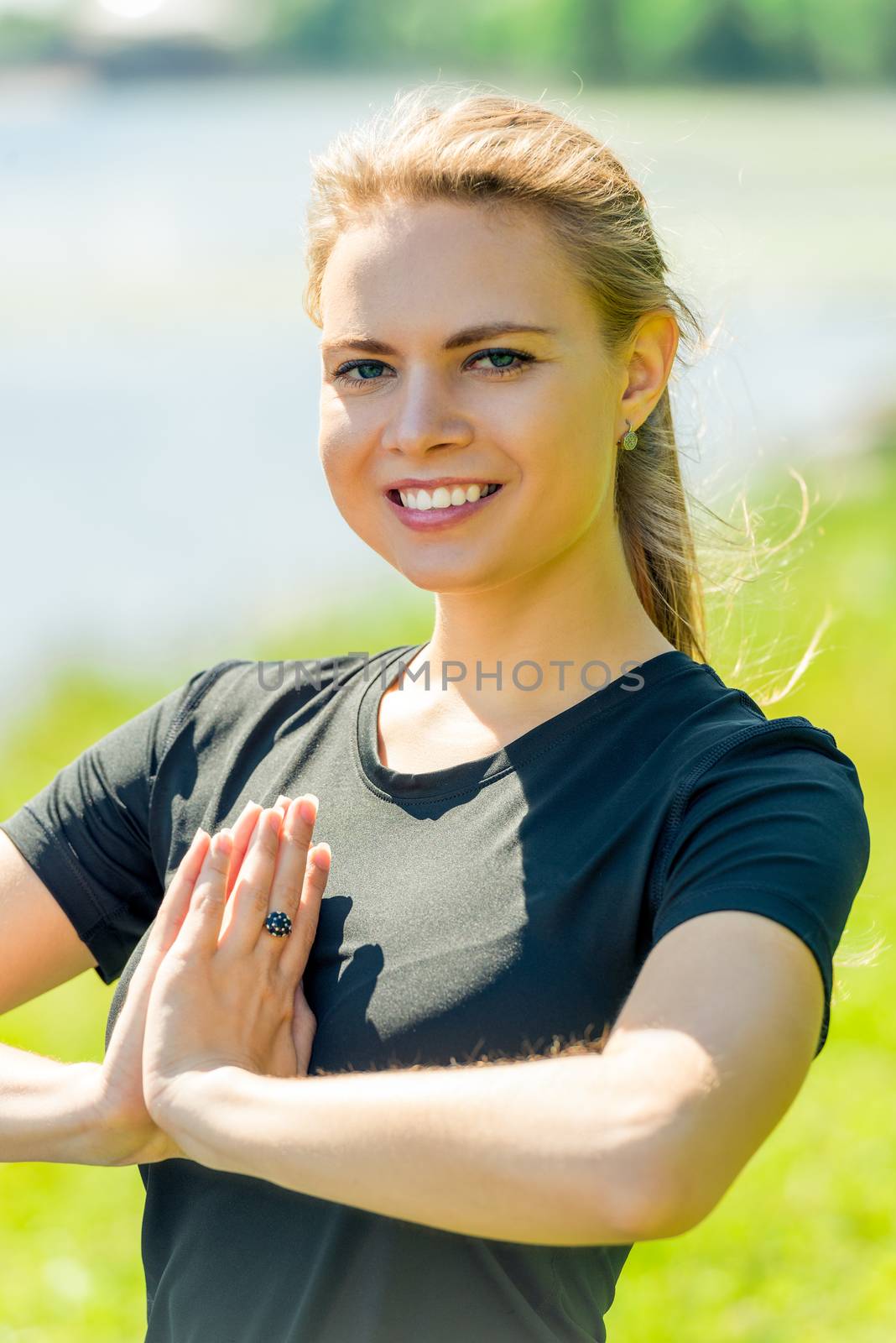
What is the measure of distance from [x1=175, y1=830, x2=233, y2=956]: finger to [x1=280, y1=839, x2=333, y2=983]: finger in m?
0.08

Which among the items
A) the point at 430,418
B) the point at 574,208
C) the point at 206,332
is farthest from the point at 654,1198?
the point at 206,332

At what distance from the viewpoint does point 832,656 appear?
5781mm

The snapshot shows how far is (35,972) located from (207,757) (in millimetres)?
336

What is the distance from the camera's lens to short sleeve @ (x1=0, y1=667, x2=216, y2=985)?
1.84 metres

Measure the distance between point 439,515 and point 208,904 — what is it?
501 millimetres

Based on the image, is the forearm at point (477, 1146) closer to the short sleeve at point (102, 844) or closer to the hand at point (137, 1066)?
the hand at point (137, 1066)

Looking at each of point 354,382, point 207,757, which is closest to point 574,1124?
point 207,757

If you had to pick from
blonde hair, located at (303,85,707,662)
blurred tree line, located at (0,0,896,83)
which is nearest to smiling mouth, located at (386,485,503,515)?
blonde hair, located at (303,85,707,662)

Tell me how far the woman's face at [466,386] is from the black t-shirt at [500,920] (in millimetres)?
219

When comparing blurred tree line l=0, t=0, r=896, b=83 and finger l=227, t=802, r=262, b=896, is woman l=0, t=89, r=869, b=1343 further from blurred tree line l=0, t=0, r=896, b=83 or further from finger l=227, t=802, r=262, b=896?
blurred tree line l=0, t=0, r=896, b=83

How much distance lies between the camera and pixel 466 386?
1.65 m

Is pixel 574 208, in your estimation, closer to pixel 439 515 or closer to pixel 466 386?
pixel 466 386

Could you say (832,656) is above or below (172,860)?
below

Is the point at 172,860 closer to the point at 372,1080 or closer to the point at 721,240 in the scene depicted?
the point at 372,1080
